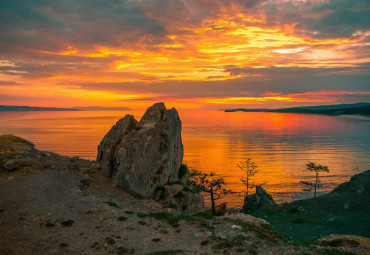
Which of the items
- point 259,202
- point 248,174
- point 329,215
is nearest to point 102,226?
point 329,215

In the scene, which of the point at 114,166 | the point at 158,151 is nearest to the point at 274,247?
the point at 158,151

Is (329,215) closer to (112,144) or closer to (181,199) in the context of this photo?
(181,199)

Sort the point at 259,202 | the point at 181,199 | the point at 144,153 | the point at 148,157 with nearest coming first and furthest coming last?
1. the point at 144,153
2. the point at 148,157
3. the point at 181,199
4. the point at 259,202

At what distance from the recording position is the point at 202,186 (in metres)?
51.9

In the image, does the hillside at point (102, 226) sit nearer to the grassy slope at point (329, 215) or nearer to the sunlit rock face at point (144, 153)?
the sunlit rock face at point (144, 153)

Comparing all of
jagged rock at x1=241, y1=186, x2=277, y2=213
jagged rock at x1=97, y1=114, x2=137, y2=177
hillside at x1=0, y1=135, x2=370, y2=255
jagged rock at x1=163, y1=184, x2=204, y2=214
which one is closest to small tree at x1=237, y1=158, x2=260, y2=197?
jagged rock at x1=241, y1=186, x2=277, y2=213

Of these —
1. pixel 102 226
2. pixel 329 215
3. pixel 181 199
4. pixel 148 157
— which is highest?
pixel 148 157

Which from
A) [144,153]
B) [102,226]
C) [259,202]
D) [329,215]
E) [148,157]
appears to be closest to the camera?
[102,226]

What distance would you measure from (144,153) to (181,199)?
7.56m

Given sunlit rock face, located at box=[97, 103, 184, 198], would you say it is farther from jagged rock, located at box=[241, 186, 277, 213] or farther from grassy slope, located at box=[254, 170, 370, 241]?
jagged rock, located at box=[241, 186, 277, 213]

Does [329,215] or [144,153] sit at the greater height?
[144,153]

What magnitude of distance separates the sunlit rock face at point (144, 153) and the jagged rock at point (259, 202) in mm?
23782

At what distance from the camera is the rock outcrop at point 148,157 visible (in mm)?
29609

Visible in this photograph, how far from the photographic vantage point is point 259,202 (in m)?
52.0
